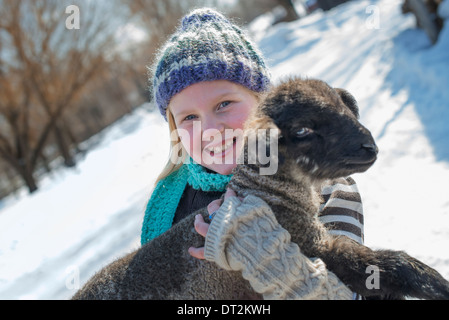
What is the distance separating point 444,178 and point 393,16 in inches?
283

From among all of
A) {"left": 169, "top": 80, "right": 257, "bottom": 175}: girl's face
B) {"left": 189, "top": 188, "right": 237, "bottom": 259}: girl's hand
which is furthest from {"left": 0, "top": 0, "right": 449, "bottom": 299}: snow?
{"left": 189, "top": 188, "right": 237, "bottom": 259}: girl's hand

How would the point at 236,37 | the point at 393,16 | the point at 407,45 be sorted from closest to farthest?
the point at 236,37 → the point at 407,45 → the point at 393,16

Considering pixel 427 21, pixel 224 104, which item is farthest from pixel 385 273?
pixel 427 21

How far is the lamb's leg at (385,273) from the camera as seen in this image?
4.77 feet

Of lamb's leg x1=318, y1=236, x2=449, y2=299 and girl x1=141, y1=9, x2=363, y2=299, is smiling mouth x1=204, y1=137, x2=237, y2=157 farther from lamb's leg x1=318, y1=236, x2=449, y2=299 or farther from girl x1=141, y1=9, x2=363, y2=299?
lamb's leg x1=318, y1=236, x2=449, y2=299

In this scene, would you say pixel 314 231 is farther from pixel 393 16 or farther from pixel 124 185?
pixel 393 16

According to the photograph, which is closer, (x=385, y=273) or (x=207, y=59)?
(x=385, y=273)

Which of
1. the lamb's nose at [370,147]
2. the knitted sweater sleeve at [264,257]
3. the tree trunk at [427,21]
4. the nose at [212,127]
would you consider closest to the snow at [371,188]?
the tree trunk at [427,21]

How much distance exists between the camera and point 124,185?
291 inches

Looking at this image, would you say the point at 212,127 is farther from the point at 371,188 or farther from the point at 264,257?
the point at 371,188

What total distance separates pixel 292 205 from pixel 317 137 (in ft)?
1.09

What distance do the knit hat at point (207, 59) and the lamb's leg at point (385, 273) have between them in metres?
1.14

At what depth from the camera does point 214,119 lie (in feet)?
6.57
